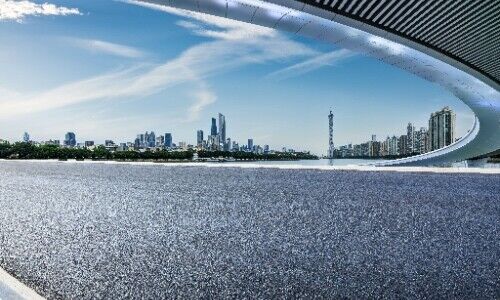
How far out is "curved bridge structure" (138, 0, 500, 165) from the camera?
15.3 meters

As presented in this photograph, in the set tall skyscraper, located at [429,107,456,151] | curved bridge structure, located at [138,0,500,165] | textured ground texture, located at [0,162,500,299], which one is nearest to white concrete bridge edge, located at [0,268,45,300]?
textured ground texture, located at [0,162,500,299]

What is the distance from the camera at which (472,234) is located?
2.96m

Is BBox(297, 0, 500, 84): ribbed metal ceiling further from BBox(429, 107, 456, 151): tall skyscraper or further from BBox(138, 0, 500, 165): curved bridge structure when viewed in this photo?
BBox(429, 107, 456, 151): tall skyscraper

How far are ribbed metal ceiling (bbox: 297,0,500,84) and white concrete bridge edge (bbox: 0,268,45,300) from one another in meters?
14.5

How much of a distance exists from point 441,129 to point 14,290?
5536 centimetres

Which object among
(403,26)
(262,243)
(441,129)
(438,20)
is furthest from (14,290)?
(441,129)

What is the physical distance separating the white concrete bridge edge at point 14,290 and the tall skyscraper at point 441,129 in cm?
5171

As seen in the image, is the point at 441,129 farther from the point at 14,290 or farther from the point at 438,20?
the point at 14,290

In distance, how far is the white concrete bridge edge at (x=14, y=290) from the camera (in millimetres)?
1835

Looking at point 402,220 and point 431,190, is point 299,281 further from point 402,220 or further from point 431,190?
point 431,190

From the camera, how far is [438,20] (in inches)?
639

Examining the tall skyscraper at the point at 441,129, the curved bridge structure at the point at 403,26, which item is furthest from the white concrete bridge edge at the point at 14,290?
the tall skyscraper at the point at 441,129

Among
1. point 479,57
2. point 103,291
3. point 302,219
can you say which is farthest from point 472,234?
point 479,57

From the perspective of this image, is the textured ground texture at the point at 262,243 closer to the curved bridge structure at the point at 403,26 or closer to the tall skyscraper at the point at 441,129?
the curved bridge structure at the point at 403,26
